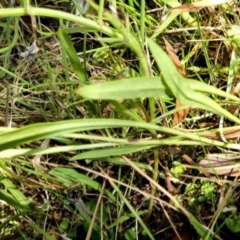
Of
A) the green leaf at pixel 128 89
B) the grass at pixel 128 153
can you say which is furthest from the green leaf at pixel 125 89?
the grass at pixel 128 153

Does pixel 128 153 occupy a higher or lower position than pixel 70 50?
lower

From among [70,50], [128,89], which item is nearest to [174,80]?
[128,89]

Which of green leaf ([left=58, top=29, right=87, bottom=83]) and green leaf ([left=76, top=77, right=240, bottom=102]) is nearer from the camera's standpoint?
green leaf ([left=76, top=77, right=240, bottom=102])

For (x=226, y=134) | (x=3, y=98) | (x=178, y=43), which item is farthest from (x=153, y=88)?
(x=3, y=98)

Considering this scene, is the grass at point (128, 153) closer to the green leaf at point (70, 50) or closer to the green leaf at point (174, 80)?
the green leaf at point (70, 50)

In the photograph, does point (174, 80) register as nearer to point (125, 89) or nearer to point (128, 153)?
point (125, 89)

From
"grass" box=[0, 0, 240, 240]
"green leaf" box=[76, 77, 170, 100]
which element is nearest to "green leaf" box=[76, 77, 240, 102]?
"green leaf" box=[76, 77, 170, 100]

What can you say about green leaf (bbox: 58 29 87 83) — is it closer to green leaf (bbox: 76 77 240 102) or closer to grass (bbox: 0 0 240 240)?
grass (bbox: 0 0 240 240)

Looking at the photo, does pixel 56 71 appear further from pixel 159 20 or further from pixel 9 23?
pixel 159 20
